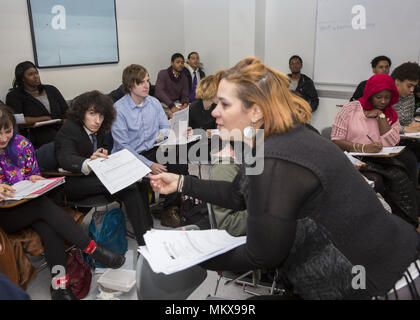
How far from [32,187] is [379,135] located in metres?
2.64

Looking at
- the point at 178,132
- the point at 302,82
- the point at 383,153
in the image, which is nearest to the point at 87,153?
the point at 178,132

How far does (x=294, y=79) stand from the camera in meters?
5.02

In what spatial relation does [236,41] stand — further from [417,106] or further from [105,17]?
[417,106]

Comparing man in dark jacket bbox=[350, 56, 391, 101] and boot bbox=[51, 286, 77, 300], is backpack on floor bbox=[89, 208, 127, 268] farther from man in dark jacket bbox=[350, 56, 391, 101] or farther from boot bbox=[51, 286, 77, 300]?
man in dark jacket bbox=[350, 56, 391, 101]

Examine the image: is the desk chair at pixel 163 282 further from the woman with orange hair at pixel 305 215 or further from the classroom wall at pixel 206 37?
the classroom wall at pixel 206 37

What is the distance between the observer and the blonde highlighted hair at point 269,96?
100 cm

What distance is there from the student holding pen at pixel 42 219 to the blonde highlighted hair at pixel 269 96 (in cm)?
154

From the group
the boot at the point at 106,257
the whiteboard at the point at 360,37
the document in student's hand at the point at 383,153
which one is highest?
the whiteboard at the point at 360,37

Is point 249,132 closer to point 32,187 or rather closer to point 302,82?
point 32,187

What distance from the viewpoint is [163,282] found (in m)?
1.15

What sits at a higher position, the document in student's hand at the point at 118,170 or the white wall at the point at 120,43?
the white wall at the point at 120,43

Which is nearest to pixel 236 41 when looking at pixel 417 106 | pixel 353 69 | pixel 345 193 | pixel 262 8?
pixel 262 8

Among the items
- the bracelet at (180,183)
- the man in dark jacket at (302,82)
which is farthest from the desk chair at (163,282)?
the man in dark jacket at (302,82)

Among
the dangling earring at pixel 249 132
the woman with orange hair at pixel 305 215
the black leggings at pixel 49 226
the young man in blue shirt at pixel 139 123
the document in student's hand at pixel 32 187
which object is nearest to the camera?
the woman with orange hair at pixel 305 215
